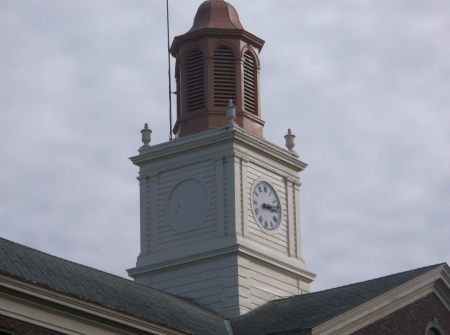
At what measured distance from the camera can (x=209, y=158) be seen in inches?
1695

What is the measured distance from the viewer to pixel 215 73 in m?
45.0

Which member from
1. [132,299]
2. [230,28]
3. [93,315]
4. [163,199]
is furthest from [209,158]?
[93,315]

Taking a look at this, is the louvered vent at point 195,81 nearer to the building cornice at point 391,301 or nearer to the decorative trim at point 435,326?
the building cornice at point 391,301

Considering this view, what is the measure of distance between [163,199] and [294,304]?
6815mm

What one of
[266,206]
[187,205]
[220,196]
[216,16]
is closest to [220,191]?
[220,196]

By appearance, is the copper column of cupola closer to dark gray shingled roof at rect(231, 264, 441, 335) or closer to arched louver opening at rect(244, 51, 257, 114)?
arched louver opening at rect(244, 51, 257, 114)

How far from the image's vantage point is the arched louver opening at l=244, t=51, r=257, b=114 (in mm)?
45281

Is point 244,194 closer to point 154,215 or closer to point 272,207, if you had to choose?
point 272,207

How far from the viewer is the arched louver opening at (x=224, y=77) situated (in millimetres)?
44688

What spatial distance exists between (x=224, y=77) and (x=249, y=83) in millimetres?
1200

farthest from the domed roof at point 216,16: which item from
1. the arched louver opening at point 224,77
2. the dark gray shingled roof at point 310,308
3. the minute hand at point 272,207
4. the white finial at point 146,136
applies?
the dark gray shingled roof at point 310,308

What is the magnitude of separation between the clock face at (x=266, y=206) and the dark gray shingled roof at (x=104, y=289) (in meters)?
4.98

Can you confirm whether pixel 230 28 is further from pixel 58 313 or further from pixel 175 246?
pixel 58 313

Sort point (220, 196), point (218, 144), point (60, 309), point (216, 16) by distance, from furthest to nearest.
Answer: point (216, 16) → point (218, 144) → point (220, 196) → point (60, 309)
